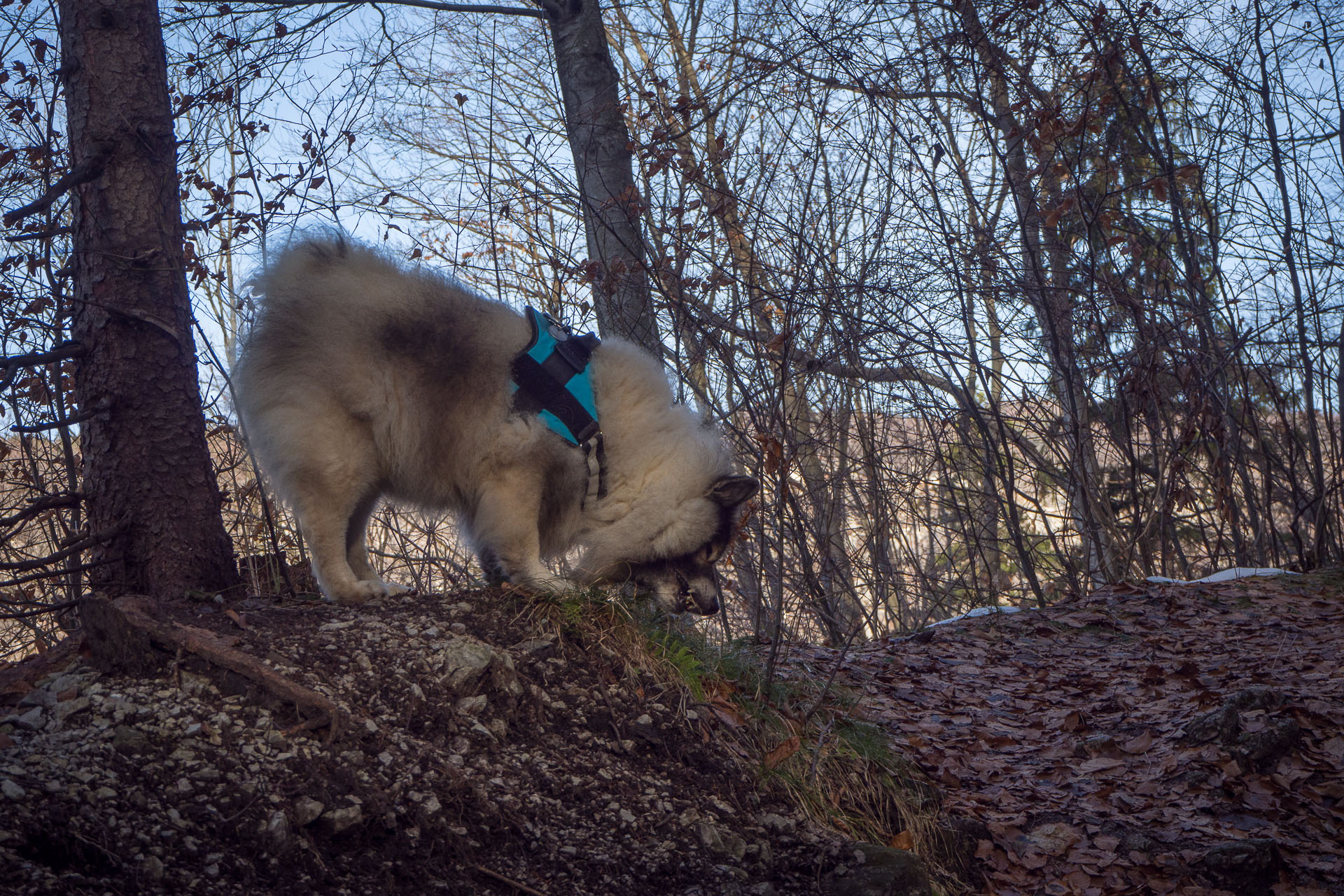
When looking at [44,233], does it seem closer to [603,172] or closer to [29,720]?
[29,720]

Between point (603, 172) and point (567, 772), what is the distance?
5.25 metres

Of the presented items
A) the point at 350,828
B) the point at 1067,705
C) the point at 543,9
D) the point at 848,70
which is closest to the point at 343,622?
the point at 350,828

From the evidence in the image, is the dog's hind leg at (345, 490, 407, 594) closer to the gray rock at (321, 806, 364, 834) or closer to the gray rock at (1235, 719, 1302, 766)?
the gray rock at (321, 806, 364, 834)

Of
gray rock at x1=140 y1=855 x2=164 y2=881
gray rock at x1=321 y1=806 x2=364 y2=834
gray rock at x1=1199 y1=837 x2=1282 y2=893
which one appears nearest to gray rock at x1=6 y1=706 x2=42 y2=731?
gray rock at x1=140 y1=855 x2=164 y2=881

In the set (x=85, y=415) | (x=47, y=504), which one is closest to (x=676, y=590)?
(x=85, y=415)

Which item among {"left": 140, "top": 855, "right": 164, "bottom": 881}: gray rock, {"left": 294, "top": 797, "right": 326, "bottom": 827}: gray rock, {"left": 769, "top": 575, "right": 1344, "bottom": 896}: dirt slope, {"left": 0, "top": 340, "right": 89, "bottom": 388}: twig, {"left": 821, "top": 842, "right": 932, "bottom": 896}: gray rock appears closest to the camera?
{"left": 140, "top": 855, "right": 164, "bottom": 881}: gray rock

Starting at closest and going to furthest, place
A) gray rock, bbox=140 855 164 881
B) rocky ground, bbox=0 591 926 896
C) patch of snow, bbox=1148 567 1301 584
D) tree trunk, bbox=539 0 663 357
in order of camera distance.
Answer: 1. gray rock, bbox=140 855 164 881
2. rocky ground, bbox=0 591 926 896
3. tree trunk, bbox=539 0 663 357
4. patch of snow, bbox=1148 567 1301 584

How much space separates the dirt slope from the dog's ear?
2.83ft

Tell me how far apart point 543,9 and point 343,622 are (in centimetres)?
619

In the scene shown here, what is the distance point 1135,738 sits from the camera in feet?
13.7

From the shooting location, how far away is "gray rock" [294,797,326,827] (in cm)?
240

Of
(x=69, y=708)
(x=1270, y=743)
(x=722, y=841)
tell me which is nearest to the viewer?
(x=69, y=708)

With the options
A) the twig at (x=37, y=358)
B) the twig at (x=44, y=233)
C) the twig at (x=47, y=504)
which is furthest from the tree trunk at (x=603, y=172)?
the twig at (x=47, y=504)

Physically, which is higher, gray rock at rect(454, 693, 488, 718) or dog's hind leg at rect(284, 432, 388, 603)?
dog's hind leg at rect(284, 432, 388, 603)
